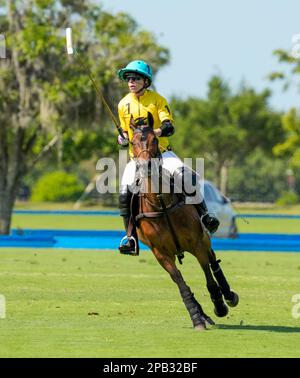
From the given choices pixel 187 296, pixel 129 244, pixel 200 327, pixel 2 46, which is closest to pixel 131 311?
pixel 129 244

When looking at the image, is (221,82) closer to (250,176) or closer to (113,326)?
(250,176)

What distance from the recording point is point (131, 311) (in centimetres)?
1571

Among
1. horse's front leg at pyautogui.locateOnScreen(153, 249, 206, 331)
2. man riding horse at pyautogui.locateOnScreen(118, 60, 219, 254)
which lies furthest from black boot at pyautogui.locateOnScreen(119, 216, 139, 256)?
horse's front leg at pyautogui.locateOnScreen(153, 249, 206, 331)

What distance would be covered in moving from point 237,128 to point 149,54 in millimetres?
56786

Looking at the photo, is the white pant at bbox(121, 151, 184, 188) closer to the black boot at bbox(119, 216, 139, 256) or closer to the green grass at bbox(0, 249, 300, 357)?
the black boot at bbox(119, 216, 139, 256)

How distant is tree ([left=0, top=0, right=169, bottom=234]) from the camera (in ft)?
117

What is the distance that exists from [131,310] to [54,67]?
2126cm

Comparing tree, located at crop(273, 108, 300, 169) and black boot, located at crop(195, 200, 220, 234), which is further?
tree, located at crop(273, 108, 300, 169)

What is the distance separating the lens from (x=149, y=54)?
122 feet

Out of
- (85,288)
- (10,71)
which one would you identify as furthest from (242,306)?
(10,71)

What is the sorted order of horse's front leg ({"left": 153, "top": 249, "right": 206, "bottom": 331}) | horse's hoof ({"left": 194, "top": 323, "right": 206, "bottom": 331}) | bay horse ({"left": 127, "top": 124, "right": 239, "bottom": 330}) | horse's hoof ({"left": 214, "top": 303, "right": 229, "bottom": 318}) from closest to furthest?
bay horse ({"left": 127, "top": 124, "right": 239, "bottom": 330}) → horse's hoof ({"left": 194, "top": 323, "right": 206, "bottom": 331}) → horse's front leg ({"left": 153, "top": 249, "right": 206, "bottom": 331}) → horse's hoof ({"left": 214, "top": 303, "right": 229, "bottom": 318})

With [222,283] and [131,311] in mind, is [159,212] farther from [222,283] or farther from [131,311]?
[131,311]

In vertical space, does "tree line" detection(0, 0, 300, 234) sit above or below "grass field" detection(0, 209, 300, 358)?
above

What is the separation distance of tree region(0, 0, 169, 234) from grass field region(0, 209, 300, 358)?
992 centimetres
